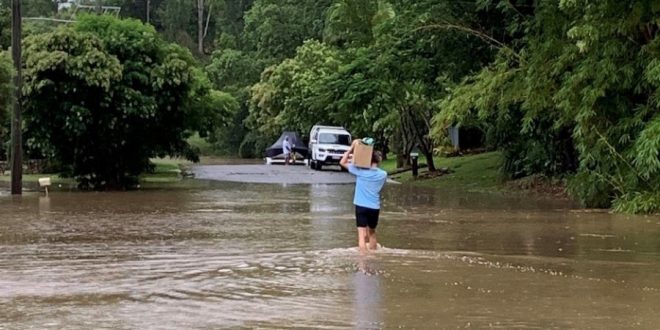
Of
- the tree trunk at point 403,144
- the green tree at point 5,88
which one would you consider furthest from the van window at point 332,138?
the green tree at point 5,88

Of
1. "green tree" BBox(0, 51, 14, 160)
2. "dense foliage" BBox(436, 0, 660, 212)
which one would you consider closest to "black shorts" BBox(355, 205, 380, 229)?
"dense foliage" BBox(436, 0, 660, 212)

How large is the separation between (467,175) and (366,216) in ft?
74.6

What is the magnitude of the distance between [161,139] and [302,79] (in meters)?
26.3

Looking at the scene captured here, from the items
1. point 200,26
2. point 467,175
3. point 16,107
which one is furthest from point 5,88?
point 200,26

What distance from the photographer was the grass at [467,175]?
108 ft

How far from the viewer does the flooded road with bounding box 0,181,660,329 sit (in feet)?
29.8

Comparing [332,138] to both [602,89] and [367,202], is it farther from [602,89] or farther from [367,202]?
[367,202]

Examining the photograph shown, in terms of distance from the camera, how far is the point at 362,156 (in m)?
14.1

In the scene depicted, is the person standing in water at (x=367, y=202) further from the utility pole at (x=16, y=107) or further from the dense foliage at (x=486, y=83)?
the utility pole at (x=16, y=107)

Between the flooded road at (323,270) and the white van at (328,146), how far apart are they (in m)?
25.2

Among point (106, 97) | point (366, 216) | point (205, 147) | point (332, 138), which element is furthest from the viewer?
point (205, 147)

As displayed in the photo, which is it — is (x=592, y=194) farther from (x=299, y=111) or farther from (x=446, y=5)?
(x=299, y=111)

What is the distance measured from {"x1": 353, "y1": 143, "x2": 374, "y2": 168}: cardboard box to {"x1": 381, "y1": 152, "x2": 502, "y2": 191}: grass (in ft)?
56.9

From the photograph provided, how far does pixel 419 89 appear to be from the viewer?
34.2m
